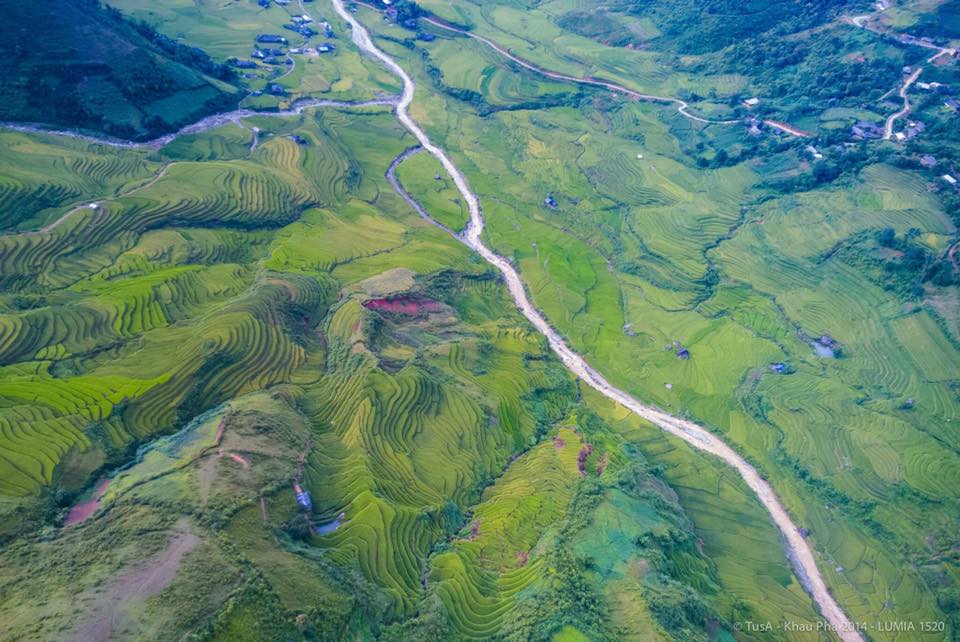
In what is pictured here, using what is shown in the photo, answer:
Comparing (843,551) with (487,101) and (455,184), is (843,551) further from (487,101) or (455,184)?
(487,101)

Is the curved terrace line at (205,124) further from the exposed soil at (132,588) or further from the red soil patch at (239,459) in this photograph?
the exposed soil at (132,588)

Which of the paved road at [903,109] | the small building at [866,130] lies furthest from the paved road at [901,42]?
the small building at [866,130]

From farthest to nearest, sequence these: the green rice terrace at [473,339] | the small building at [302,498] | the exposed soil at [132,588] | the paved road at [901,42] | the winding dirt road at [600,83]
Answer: the winding dirt road at [600,83], the paved road at [901,42], the small building at [302,498], the green rice terrace at [473,339], the exposed soil at [132,588]

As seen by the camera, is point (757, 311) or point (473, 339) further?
point (757, 311)

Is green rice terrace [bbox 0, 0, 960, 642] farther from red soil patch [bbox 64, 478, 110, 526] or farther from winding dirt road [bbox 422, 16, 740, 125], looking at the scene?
winding dirt road [bbox 422, 16, 740, 125]

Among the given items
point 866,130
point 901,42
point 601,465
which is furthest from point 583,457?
point 901,42

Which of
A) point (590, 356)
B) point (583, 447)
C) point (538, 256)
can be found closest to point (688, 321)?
point (590, 356)

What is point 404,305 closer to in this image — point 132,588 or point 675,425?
point 675,425
